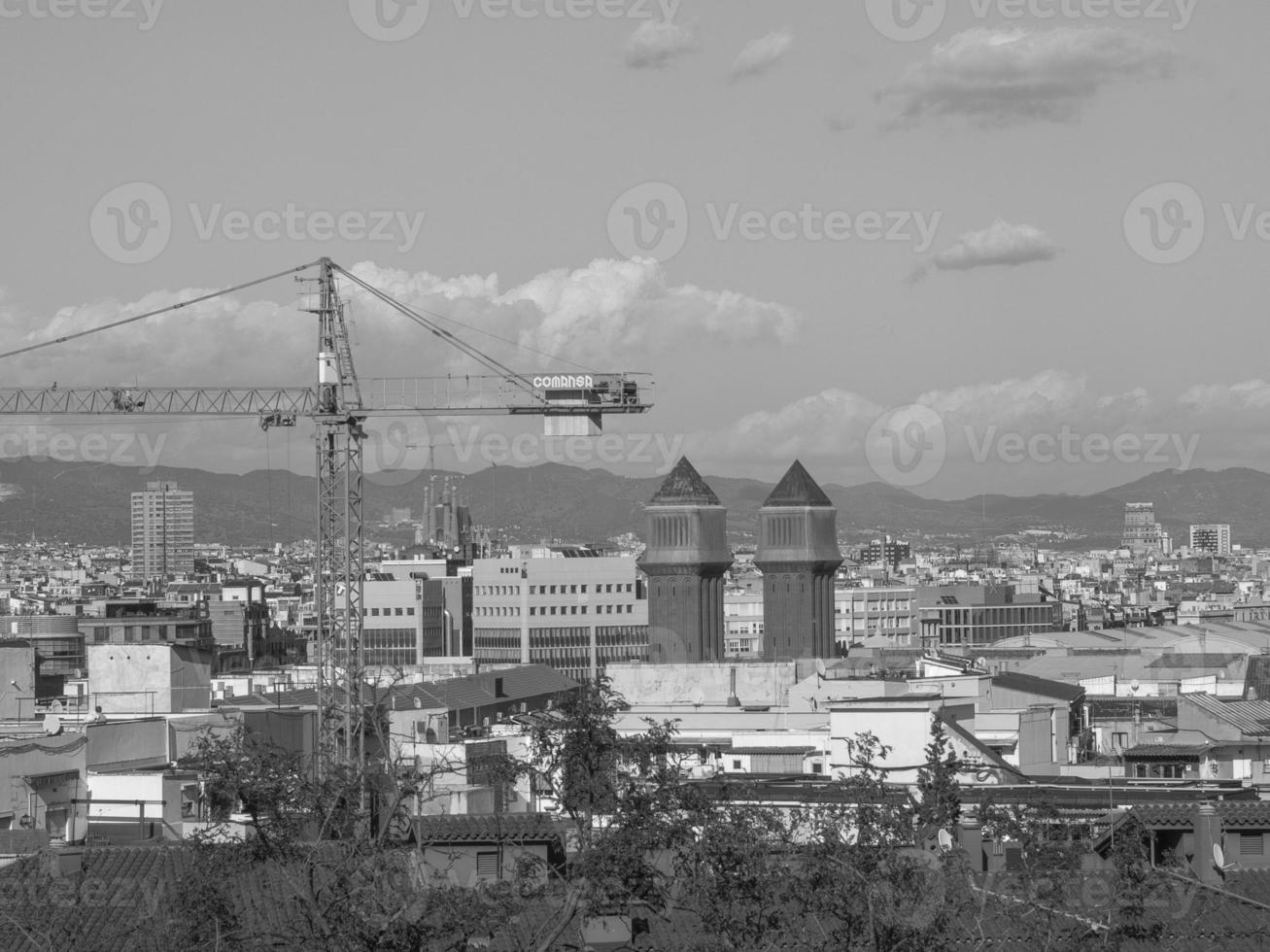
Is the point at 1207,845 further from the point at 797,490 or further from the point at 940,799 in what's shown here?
the point at 797,490

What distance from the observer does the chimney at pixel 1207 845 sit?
24.1m

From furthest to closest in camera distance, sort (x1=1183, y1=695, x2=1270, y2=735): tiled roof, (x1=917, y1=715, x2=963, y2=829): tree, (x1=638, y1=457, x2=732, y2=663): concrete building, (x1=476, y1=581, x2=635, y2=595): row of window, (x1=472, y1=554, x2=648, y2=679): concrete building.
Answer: (x1=476, y1=581, x2=635, y2=595): row of window < (x1=472, y1=554, x2=648, y2=679): concrete building < (x1=638, y1=457, x2=732, y2=663): concrete building < (x1=1183, y1=695, x2=1270, y2=735): tiled roof < (x1=917, y1=715, x2=963, y2=829): tree

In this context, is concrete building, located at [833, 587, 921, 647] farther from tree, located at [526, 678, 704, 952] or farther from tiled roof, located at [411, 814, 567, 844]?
tree, located at [526, 678, 704, 952]

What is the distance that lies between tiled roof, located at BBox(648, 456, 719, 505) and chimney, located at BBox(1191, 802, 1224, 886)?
92127 millimetres

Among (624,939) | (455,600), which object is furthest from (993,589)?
(624,939)

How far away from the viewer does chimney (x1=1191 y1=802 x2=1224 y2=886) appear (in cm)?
2414

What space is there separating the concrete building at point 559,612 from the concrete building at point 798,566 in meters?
22.1

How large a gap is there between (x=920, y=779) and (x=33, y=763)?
17955mm

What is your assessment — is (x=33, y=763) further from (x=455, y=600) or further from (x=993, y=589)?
(x=993, y=589)

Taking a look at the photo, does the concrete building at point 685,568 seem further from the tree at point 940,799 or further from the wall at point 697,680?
the tree at point 940,799

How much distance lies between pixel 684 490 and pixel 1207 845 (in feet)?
306

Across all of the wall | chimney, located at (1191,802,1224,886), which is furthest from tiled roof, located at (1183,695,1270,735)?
the wall

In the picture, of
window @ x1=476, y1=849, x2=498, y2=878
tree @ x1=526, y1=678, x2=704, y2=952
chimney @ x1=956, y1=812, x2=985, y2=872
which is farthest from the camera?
chimney @ x1=956, y1=812, x2=985, y2=872

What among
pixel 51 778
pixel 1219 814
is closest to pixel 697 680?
pixel 51 778
